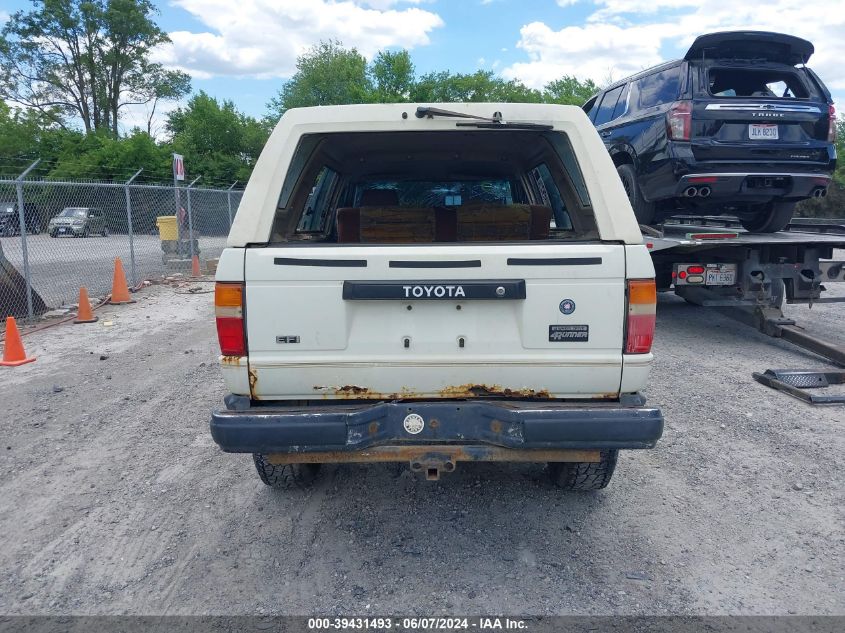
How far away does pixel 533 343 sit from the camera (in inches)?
118

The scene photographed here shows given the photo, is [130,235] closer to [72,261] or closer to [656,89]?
[72,261]

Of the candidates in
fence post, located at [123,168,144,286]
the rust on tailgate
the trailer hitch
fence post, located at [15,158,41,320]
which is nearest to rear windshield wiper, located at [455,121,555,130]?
the rust on tailgate

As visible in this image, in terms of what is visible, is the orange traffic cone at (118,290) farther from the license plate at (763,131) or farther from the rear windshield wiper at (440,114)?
the license plate at (763,131)

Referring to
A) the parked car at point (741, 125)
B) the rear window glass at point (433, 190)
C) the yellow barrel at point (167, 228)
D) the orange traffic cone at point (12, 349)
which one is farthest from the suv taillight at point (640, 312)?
the yellow barrel at point (167, 228)

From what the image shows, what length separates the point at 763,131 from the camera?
6.88 meters

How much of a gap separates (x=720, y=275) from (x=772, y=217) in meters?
1.24

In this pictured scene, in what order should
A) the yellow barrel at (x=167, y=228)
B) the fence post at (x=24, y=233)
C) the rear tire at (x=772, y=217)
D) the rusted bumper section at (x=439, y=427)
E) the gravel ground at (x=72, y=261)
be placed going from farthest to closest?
the yellow barrel at (x=167, y=228)
the gravel ground at (x=72, y=261)
the fence post at (x=24, y=233)
the rear tire at (x=772, y=217)
the rusted bumper section at (x=439, y=427)

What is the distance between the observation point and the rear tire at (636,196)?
8.01 meters

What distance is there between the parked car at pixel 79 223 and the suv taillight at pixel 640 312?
33.1 feet

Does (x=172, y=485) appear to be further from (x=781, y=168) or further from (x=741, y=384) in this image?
(x=781, y=168)

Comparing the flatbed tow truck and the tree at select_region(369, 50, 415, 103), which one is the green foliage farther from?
the flatbed tow truck

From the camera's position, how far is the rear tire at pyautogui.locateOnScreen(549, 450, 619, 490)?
3.53 m

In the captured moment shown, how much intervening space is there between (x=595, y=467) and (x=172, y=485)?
255 cm

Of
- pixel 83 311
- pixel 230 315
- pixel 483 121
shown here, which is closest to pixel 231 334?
pixel 230 315
